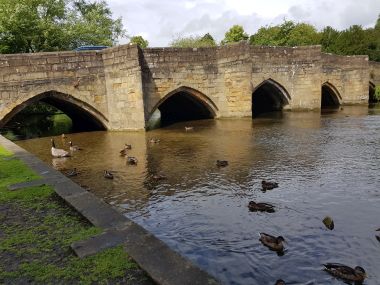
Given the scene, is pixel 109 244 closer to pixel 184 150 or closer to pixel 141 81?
pixel 184 150

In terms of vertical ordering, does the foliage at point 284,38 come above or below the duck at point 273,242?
above

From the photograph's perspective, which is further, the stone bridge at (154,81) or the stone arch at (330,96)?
the stone arch at (330,96)

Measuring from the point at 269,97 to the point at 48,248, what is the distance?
25.1 meters

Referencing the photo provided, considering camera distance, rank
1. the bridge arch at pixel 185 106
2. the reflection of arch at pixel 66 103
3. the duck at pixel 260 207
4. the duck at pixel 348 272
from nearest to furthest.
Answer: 1. the duck at pixel 348 272
2. the duck at pixel 260 207
3. the reflection of arch at pixel 66 103
4. the bridge arch at pixel 185 106

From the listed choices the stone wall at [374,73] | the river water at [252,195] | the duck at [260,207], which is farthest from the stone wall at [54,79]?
the stone wall at [374,73]

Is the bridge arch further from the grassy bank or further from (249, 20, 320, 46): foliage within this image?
(249, 20, 320, 46): foliage

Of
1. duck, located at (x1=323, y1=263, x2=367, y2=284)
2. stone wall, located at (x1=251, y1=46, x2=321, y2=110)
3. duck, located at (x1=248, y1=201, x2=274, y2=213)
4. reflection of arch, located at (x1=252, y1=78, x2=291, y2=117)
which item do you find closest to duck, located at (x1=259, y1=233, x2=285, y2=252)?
duck, located at (x1=323, y1=263, x2=367, y2=284)

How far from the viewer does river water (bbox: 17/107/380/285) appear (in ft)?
16.7

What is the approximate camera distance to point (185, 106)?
26359 mm

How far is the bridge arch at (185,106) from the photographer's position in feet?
66.9

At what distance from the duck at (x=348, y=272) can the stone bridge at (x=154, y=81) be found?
14180 mm

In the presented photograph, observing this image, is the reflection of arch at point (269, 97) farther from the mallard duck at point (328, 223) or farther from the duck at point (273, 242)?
the duck at point (273, 242)

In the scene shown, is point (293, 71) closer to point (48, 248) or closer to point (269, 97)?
point (269, 97)

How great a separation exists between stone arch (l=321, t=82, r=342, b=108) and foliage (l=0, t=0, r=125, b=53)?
19548mm
